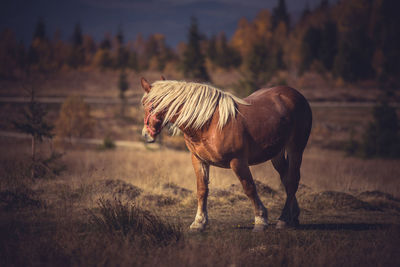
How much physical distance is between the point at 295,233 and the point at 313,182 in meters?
5.24

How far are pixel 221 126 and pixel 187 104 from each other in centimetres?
59

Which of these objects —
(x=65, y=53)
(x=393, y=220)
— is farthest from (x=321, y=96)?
(x=65, y=53)

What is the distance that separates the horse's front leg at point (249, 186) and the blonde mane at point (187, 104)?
62 cm

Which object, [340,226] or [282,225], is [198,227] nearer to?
[282,225]

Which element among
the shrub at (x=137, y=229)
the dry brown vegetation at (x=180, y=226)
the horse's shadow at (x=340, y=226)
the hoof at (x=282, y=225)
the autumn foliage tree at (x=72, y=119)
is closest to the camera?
the dry brown vegetation at (x=180, y=226)

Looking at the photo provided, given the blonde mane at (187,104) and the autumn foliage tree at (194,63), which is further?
the autumn foliage tree at (194,63)

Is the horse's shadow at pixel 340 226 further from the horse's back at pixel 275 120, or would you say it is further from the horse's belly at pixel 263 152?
the horse's back at pixel 275 120

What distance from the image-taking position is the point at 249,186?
16.1ft

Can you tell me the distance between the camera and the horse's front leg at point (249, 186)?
4.81 m

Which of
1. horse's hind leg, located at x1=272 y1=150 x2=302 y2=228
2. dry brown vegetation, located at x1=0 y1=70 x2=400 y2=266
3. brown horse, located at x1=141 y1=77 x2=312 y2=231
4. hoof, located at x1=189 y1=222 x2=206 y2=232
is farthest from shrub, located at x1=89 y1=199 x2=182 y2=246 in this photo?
horse's hind leg, located at x1=272 y1=150 x2=302 y2=228

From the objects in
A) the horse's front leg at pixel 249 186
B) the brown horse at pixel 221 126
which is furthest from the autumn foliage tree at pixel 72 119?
the horse's front leg at pixel 249 186

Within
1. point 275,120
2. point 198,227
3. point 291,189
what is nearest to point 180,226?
point 198,227

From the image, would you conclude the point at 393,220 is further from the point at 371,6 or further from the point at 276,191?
the point at 371,6

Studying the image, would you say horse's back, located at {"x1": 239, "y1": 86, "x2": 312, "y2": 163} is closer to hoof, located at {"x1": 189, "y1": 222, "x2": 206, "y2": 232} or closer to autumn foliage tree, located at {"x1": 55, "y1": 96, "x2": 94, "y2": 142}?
hoof, located at {"x1": 189, "y1": 222, "x2": 206, "y2": 232}
